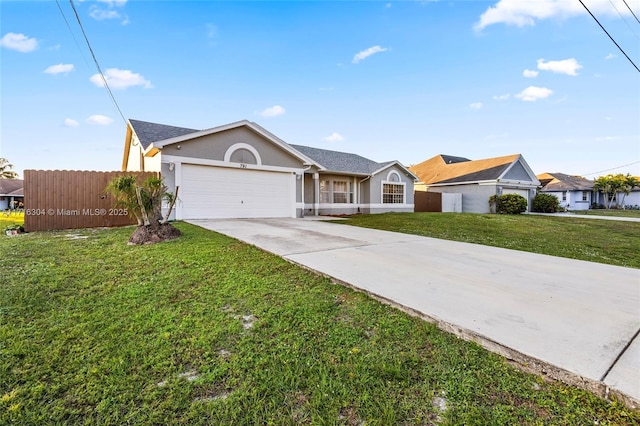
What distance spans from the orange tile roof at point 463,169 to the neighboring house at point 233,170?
35.6 feet

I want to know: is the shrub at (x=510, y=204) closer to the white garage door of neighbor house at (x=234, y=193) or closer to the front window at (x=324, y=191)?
the front window at (x=324, y=191)

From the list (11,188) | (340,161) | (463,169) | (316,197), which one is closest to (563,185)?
(463,169)

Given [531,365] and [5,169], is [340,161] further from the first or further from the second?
[5,169]

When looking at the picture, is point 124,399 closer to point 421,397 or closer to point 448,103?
point 421,397

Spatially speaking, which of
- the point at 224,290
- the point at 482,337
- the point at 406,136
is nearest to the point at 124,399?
the point at 224,290

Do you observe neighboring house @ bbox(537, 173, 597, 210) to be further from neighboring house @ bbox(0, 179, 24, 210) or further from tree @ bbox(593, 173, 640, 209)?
neighboring house @ bbox(0, 179, 24, 210)

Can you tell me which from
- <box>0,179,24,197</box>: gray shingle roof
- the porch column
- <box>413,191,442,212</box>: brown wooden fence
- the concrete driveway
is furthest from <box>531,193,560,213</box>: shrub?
<box>0,179,24,197</box>: gray shingle roof

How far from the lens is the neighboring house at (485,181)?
22.4 metres

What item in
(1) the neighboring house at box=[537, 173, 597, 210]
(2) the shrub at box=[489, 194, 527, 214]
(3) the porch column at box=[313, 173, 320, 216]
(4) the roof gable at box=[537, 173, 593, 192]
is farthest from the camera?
(1) the neighboring house at box=[537, 173, 597, 210]

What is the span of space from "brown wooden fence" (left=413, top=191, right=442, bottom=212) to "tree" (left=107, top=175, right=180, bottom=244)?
1805cm

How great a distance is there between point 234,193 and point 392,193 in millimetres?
11255

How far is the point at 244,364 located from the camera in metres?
2.25

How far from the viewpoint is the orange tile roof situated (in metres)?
22.9

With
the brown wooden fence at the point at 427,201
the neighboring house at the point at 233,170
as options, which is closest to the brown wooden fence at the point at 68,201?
the neighboring house at the point at 233,170
